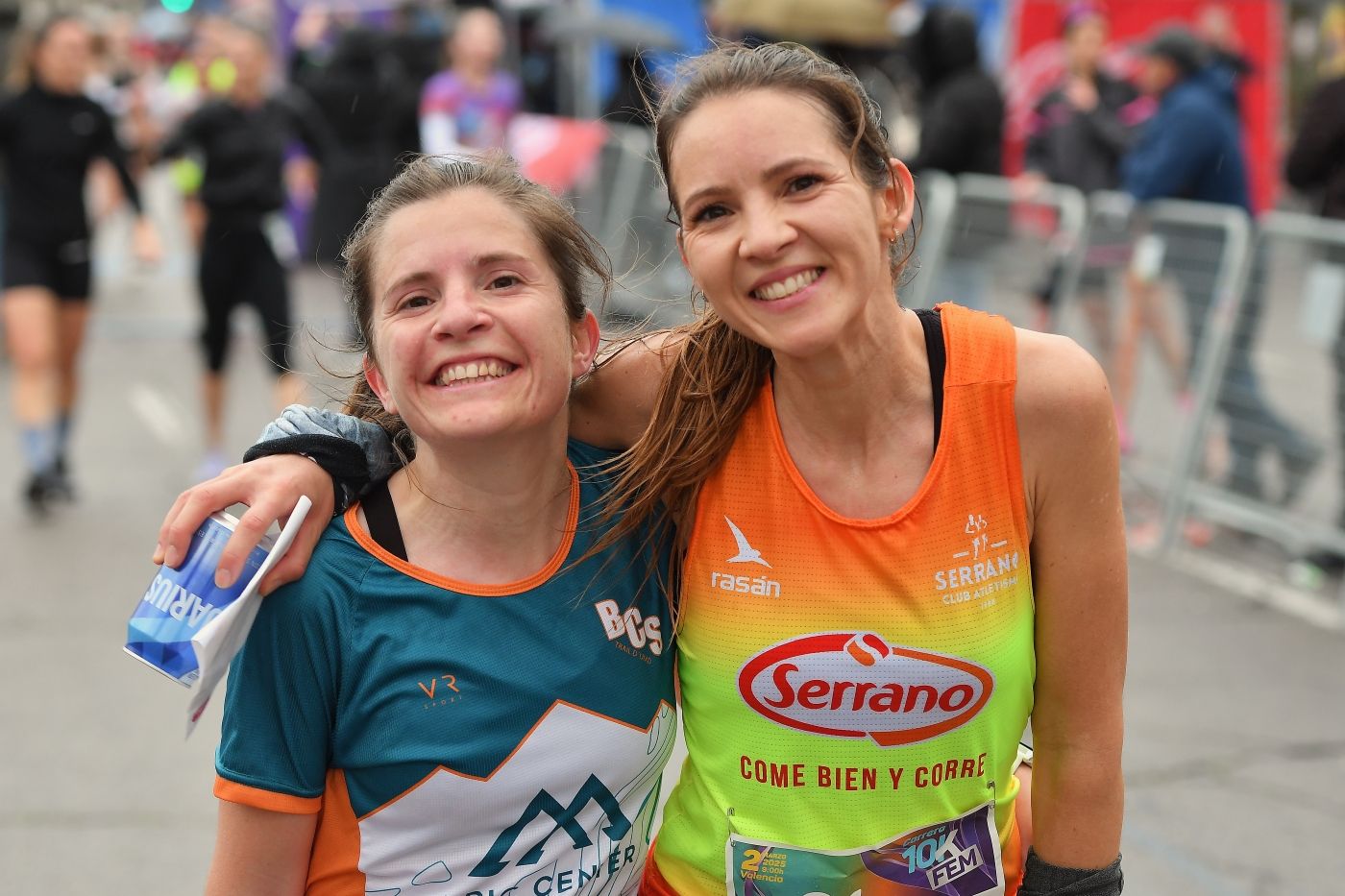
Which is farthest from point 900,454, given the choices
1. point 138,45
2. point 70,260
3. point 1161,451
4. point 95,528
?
point 138,45

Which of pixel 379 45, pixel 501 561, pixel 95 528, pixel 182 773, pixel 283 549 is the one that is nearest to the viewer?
pixel 283 549

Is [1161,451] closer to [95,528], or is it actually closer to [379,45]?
[95,528]

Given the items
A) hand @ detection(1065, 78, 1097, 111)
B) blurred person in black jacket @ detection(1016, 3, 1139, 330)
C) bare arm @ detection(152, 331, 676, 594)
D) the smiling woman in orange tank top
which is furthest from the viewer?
hand @ detection(1065, 78, 1097, 111)

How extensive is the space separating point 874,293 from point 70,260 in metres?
6.62

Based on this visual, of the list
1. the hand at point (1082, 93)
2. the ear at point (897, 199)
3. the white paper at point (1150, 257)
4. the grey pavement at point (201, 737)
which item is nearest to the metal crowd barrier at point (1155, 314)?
the white paper at point (1150, 257)

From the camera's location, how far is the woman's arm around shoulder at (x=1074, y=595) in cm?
204

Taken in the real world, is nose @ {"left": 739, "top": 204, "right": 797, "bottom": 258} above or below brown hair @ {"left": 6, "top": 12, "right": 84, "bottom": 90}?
below

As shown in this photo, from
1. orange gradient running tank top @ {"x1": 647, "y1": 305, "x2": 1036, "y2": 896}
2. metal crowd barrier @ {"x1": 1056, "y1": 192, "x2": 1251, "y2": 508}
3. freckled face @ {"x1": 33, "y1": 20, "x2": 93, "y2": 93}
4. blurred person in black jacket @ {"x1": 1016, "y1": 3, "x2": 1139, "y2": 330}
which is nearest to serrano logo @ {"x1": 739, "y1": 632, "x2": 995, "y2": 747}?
orange gradient running tank top @ {"x1": 647, "y1": 305, "x2": 1036, "y2": 896}

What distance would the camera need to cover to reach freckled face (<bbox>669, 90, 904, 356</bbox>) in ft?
6.46

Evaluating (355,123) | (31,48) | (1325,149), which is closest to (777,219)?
(1325,149)

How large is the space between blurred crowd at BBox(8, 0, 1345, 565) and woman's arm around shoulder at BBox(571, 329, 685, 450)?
9.53 feet

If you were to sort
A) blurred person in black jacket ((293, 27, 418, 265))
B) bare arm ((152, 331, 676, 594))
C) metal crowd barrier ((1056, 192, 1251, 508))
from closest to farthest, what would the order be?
bare arm ((152, 331, 676, 594)) < metal crowd barrier ((1056, 192, 1251, 508)) < blurred person in black jacket ((293, 27, 418, 265))

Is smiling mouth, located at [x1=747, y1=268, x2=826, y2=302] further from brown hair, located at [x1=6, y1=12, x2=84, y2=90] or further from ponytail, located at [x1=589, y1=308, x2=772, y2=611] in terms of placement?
brown hair, located at [x1=6, y1=12, x2=84, y2=90]

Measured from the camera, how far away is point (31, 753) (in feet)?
15.4
